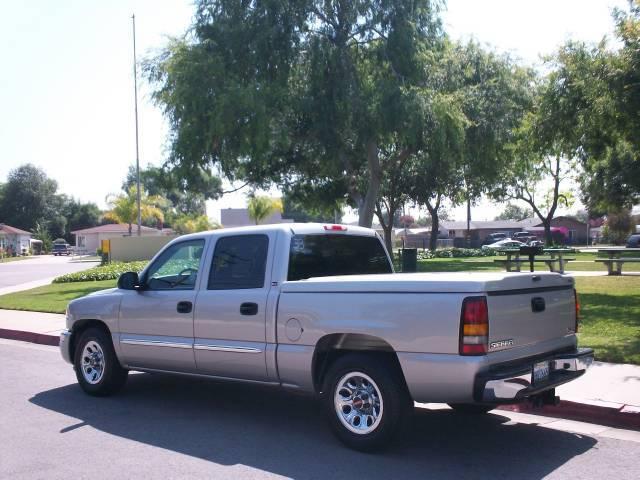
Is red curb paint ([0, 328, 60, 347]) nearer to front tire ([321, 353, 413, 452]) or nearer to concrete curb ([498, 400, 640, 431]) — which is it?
front tire ([321, 353, 413, 452])

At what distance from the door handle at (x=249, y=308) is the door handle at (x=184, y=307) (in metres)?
0.75

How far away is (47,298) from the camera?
66.4ft

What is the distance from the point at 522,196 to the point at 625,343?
169 ft

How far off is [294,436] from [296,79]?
18615 mm

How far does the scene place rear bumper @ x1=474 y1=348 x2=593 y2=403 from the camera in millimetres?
5219

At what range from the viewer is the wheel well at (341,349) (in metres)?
5.82

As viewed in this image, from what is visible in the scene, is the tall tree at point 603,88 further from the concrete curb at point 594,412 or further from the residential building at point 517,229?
the residential building at point 517,229

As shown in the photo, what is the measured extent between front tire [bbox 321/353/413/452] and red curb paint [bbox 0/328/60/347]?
8.28m

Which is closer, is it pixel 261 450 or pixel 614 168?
pixel 261 450

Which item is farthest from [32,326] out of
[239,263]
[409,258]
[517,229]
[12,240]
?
[517,229]

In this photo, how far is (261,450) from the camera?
5957 mm

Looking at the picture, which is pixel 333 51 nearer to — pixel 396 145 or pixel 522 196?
pixel 396 145

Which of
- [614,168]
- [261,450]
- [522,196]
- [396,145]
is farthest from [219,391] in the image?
[522,196]

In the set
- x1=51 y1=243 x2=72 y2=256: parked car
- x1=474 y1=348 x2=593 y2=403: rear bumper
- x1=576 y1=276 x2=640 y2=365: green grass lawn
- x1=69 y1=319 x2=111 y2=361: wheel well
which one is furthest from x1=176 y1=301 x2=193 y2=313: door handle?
x1=51 y1=243 x2=72 y2=256: parked car
